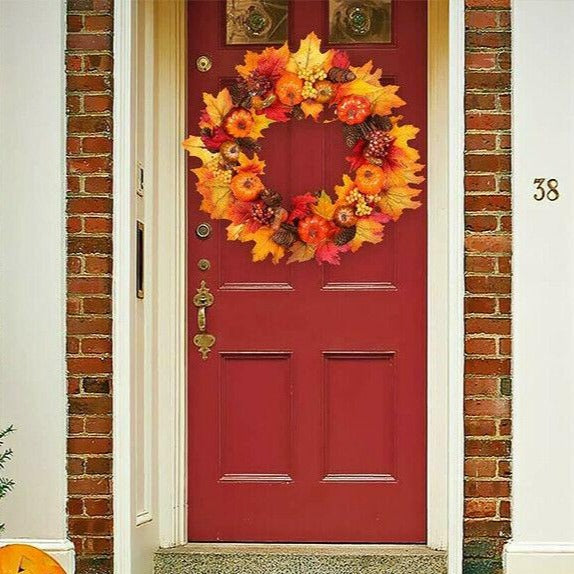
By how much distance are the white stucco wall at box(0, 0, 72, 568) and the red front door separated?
2.11ft

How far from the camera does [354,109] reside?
443 centimetres

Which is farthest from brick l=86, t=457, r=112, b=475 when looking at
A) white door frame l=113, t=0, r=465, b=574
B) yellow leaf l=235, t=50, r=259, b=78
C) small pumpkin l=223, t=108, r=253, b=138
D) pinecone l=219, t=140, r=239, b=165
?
yellow leaf l=235, t=50, r=259, b=78

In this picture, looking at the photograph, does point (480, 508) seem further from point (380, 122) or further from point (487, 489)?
point (380, 122)

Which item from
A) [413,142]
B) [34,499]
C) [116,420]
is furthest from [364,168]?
[34,499]

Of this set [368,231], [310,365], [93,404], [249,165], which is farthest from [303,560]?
[249,165]

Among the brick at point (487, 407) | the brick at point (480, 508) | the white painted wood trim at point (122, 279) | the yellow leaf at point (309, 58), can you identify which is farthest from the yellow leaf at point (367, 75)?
the brick at point (480, 508)

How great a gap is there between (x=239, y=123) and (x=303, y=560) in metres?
1.65

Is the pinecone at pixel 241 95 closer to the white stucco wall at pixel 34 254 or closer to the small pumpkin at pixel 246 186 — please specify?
the small pumpkin at pixel 246 186

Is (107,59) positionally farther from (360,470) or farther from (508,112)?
(360,470)

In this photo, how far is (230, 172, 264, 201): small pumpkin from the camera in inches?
175

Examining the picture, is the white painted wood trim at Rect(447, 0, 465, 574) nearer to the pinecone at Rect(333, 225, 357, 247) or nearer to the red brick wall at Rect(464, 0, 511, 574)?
the red brick wall at Rect(464, 0, 511, 574)

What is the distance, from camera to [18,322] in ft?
13.5

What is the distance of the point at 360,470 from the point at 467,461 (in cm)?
59

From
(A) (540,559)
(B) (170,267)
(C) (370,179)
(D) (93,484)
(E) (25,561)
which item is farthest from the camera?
(B) (170,267)
